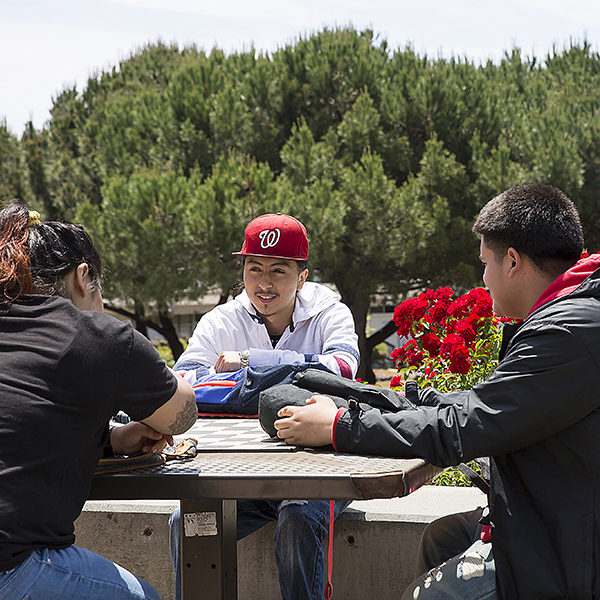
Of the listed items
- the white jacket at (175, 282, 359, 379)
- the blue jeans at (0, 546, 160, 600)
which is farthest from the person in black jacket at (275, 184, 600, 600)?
the white jacket at (175, 282, 359, 379)

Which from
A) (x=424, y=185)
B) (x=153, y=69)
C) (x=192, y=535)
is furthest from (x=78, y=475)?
(x=153, y=69)

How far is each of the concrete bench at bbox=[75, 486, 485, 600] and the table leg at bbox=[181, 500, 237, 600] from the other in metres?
0.83

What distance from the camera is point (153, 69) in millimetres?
19750

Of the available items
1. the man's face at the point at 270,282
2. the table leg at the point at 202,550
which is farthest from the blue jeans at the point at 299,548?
the man's face at the point at 270,282

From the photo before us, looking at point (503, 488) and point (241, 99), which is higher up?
point (241, 99)

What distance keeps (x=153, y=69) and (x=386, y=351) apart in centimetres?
1087

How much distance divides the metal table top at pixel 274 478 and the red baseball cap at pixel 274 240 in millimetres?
1506

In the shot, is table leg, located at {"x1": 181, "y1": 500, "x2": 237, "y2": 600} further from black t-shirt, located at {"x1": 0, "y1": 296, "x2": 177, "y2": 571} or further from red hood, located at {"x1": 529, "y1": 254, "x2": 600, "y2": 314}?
red hood, located at {"x1": 529, "y1": 254, "x2": 600, "y2": 314}

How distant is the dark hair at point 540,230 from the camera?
179 cm

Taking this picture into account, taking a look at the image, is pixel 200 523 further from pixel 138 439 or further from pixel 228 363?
pixel 228 363

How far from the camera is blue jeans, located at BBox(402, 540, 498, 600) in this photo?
5.44ft

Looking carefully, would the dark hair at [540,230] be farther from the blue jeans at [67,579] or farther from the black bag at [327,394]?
the blue jeans at [67,579]

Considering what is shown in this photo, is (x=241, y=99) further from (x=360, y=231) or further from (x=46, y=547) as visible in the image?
(x=46, y=547)

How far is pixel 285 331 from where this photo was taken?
3.24 meters
